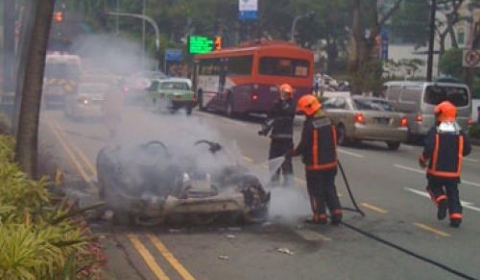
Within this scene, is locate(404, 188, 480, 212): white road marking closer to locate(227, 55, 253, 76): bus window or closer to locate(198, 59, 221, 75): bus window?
locate(227, 55, 253, 76): bus window

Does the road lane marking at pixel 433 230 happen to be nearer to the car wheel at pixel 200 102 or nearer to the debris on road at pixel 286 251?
the debris on road at pixel 286 251

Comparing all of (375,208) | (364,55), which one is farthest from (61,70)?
(375,208)

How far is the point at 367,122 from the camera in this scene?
71.6ft

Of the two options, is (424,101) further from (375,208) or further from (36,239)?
(36,239)

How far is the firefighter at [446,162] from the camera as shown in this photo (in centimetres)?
1019

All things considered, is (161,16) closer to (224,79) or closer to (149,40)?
(224,79)

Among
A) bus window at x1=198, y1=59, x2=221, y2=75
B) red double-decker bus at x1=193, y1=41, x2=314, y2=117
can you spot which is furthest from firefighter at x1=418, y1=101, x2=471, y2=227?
bus window at x1=198, y1=59, x2=221, y2=75

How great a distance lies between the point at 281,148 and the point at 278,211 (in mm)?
1802

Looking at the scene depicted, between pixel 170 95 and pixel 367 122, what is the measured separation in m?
5.41

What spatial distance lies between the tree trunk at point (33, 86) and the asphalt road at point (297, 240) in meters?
1.20

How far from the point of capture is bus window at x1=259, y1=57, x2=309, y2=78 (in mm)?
31375

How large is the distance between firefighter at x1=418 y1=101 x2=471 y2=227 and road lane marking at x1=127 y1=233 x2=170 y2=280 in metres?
3.88

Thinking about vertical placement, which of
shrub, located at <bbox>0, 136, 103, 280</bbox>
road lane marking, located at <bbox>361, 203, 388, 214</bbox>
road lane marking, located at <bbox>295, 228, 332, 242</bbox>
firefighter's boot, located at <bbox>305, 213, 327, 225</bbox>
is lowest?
road lane marking, located at <bbox>361, 203, 388, 214</bbox>

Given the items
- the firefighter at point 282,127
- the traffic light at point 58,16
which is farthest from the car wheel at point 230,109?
the firefighter at point 282,127
